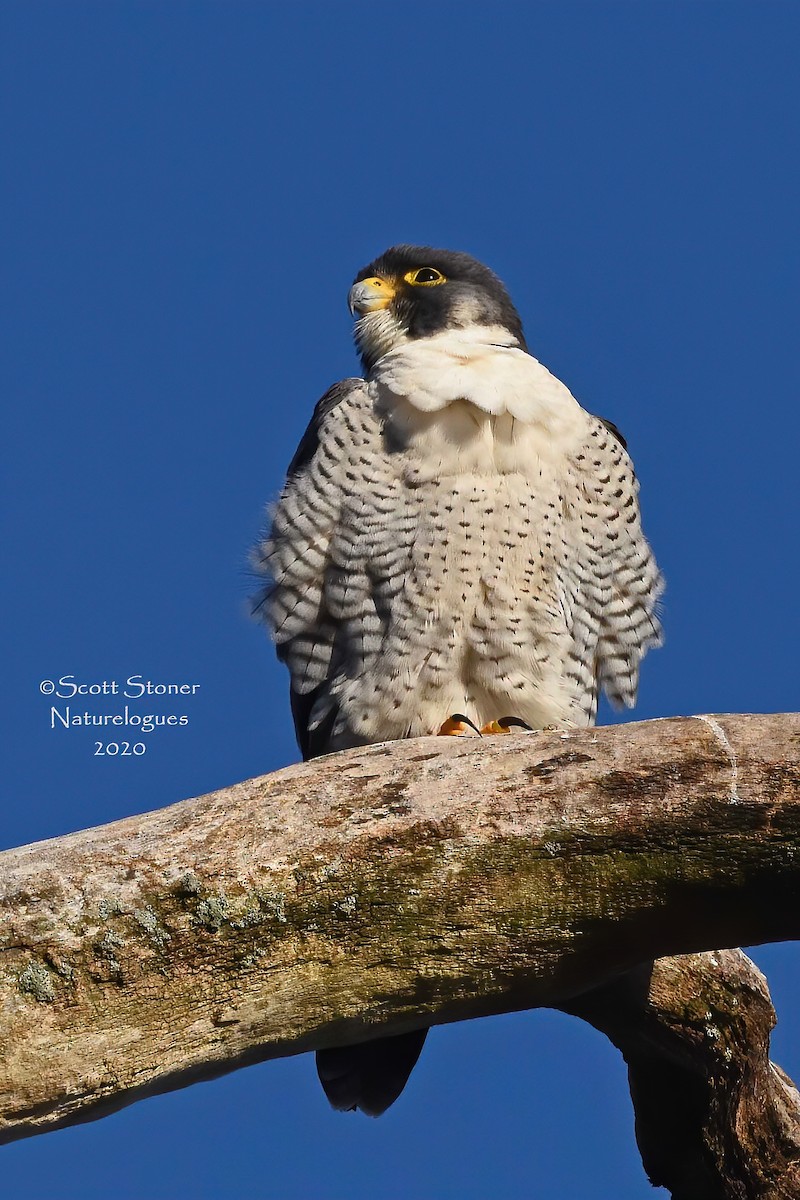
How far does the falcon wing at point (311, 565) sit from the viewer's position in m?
5.19

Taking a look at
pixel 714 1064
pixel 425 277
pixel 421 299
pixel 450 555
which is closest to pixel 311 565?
pixel 450 555

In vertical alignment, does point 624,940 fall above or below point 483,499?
below

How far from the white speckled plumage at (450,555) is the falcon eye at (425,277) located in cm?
62

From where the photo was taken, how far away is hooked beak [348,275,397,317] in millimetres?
5875

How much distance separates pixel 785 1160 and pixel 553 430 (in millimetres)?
2631

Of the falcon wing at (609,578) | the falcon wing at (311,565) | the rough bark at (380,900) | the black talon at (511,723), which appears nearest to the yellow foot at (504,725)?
the black talon at (511,723)

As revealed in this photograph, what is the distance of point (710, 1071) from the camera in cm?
434

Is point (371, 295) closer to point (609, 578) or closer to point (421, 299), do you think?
point (421, 299)

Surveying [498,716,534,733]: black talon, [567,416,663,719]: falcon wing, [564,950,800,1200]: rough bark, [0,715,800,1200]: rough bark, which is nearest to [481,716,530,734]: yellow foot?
[498,716,534,733]: black talon

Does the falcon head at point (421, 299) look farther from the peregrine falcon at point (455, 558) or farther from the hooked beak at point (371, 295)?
the peregrine falcon at point (455, 558)

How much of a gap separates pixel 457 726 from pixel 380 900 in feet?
5.72

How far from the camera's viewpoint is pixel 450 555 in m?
4.98

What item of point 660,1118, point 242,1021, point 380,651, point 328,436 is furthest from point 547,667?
point 242,1021

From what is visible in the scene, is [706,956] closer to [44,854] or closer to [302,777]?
[302,777]
